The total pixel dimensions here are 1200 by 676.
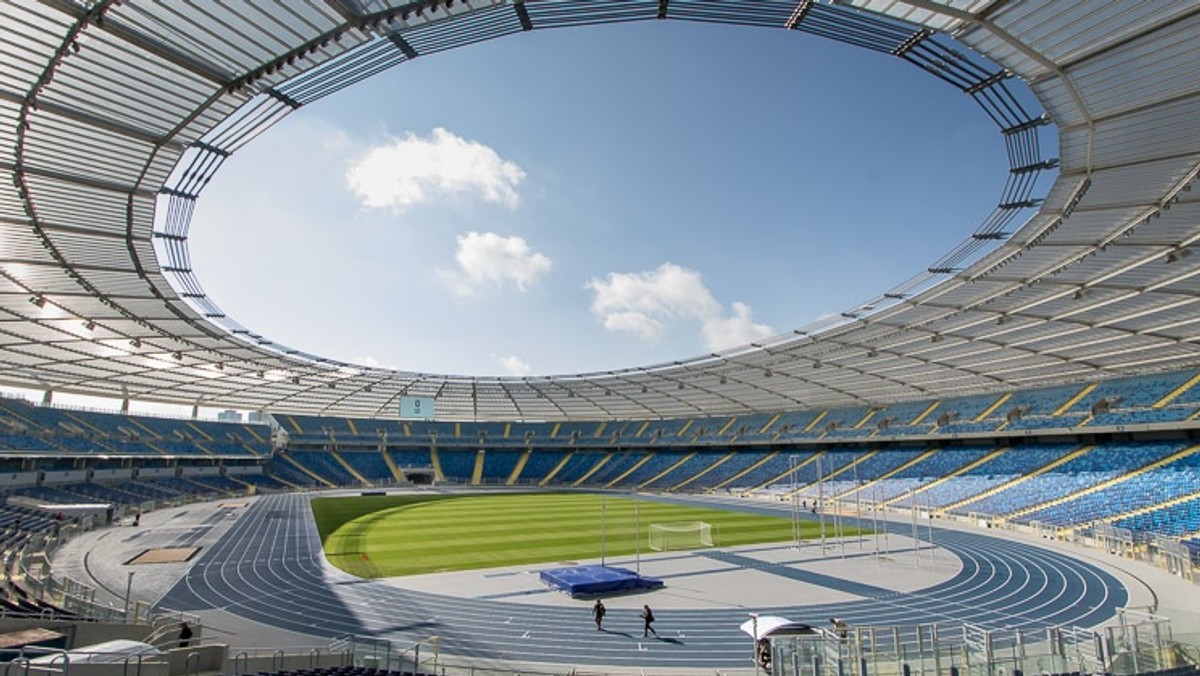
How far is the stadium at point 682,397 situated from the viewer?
551 inches

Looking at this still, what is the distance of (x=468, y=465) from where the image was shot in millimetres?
87062

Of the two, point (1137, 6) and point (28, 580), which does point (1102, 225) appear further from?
point (28, 580)

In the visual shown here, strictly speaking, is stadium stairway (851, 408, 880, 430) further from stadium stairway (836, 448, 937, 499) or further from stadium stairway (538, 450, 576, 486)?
stadium stairway (538, 450, 576, 486)

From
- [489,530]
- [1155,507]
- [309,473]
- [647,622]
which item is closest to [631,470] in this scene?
[309,473]

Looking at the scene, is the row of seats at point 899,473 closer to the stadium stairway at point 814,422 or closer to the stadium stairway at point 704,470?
the stadium stairway at point 704,470

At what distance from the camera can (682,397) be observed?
6744 centimetres

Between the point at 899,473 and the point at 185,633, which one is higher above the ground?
the point at 899,473

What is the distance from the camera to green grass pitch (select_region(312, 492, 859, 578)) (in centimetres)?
3148

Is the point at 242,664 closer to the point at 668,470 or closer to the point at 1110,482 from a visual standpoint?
the point at 1110,482

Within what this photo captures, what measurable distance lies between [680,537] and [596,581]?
1380 centimetres

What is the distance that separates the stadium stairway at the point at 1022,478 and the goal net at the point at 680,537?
18.6 metres

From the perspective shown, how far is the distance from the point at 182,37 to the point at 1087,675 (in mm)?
20141

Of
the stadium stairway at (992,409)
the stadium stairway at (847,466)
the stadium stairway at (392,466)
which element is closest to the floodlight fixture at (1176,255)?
the stadium stairway at (992,409)

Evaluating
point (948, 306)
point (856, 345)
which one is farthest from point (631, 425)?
point (948, 306)
